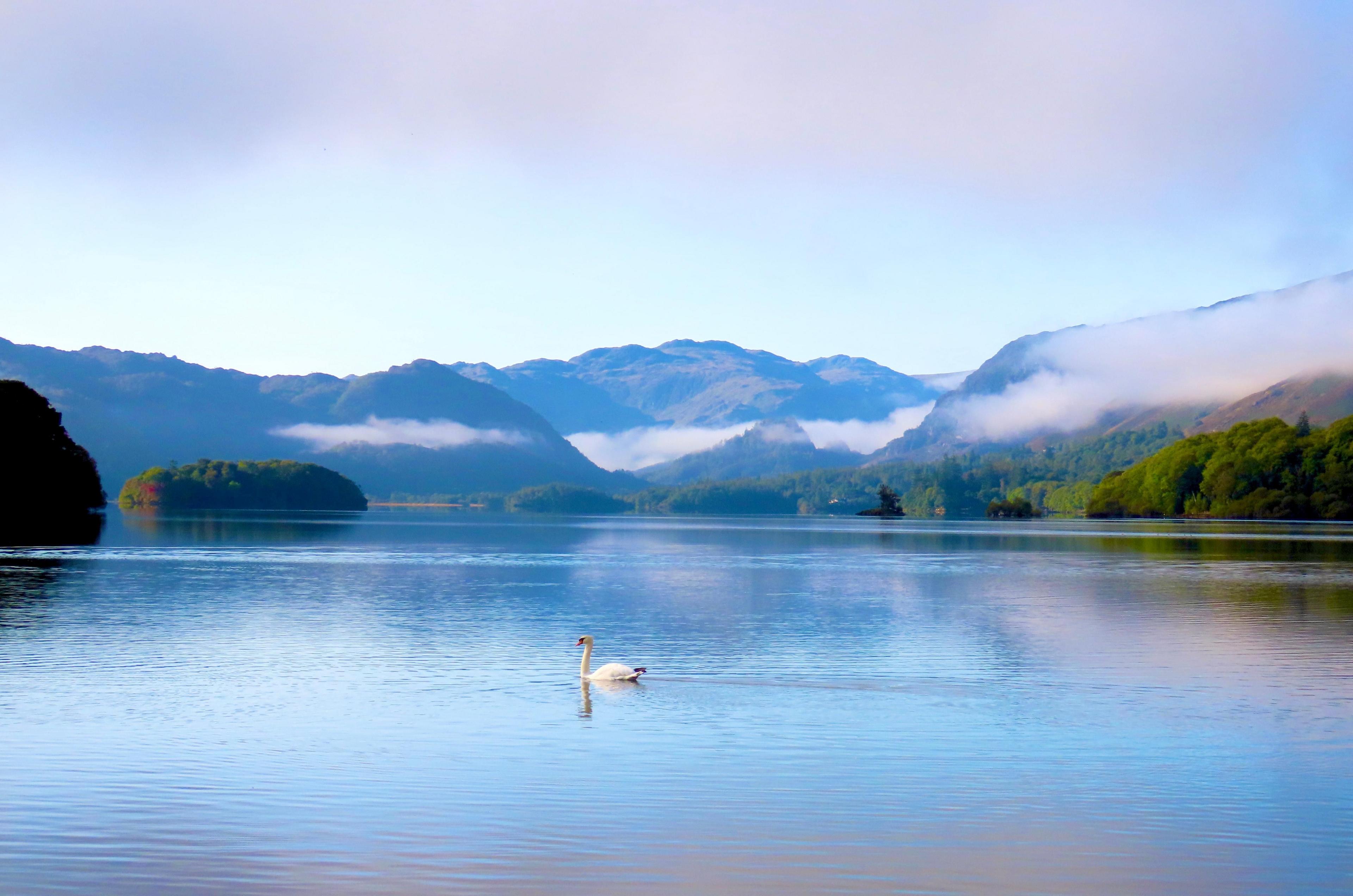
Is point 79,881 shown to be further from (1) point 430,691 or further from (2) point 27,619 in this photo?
(2) point 27,619

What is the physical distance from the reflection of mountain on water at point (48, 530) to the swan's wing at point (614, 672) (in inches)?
2879

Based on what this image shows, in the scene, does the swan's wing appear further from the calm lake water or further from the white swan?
the calm lake water

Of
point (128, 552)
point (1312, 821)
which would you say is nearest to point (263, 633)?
point (1312, 821)

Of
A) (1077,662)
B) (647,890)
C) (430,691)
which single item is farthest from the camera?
(1077,662)

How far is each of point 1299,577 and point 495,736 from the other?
57.6m

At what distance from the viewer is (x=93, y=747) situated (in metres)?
21.4

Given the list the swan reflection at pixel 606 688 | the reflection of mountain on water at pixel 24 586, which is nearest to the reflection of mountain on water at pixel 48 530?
the reflection of mountain on water at pixel 24 586

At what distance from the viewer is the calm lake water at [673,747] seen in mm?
15195

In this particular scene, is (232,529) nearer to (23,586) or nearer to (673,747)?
(23,586)

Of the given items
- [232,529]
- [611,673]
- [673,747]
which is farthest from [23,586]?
[232,529]

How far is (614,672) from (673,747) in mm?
6870

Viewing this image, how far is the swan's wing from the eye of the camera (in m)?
28.9

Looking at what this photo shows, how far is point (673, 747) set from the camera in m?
22.2

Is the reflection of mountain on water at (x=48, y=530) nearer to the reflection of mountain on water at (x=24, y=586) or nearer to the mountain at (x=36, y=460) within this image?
the mountain at (x=36, y=460)
